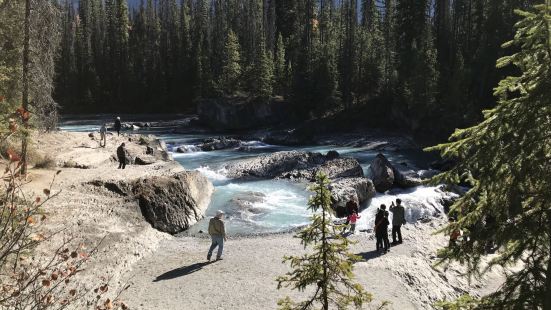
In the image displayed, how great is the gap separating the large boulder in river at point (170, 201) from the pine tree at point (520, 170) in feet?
45.6

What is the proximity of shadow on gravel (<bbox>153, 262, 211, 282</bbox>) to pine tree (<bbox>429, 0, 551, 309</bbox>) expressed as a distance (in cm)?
889

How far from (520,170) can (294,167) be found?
25.6 meters

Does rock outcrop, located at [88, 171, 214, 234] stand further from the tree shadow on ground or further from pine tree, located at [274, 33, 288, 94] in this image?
pine tree, located at [274, 33, 288, 94]

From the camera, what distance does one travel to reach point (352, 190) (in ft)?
74.0

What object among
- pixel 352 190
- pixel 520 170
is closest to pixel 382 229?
pixel 352 190

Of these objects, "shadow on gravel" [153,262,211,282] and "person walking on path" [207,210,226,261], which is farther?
"person walking on path" [207,210,226,261]

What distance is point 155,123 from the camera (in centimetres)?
6531

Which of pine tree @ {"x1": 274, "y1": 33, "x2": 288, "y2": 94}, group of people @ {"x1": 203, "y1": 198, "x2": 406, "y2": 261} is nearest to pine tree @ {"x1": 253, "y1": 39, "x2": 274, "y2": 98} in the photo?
pine tree @ {"x1": 274, "y1": 33, "x2": 288, "y2": 94}

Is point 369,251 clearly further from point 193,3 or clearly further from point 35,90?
point 193,3

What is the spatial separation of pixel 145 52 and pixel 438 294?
88998 mm

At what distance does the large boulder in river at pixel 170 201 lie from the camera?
1764 centimetres

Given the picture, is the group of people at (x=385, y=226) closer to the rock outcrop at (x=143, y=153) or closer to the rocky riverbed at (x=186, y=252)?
the rocky riverbed at (x=186, y=252)

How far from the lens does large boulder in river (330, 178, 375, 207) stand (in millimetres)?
21844

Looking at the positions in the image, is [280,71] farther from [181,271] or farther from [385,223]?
[181,271]
